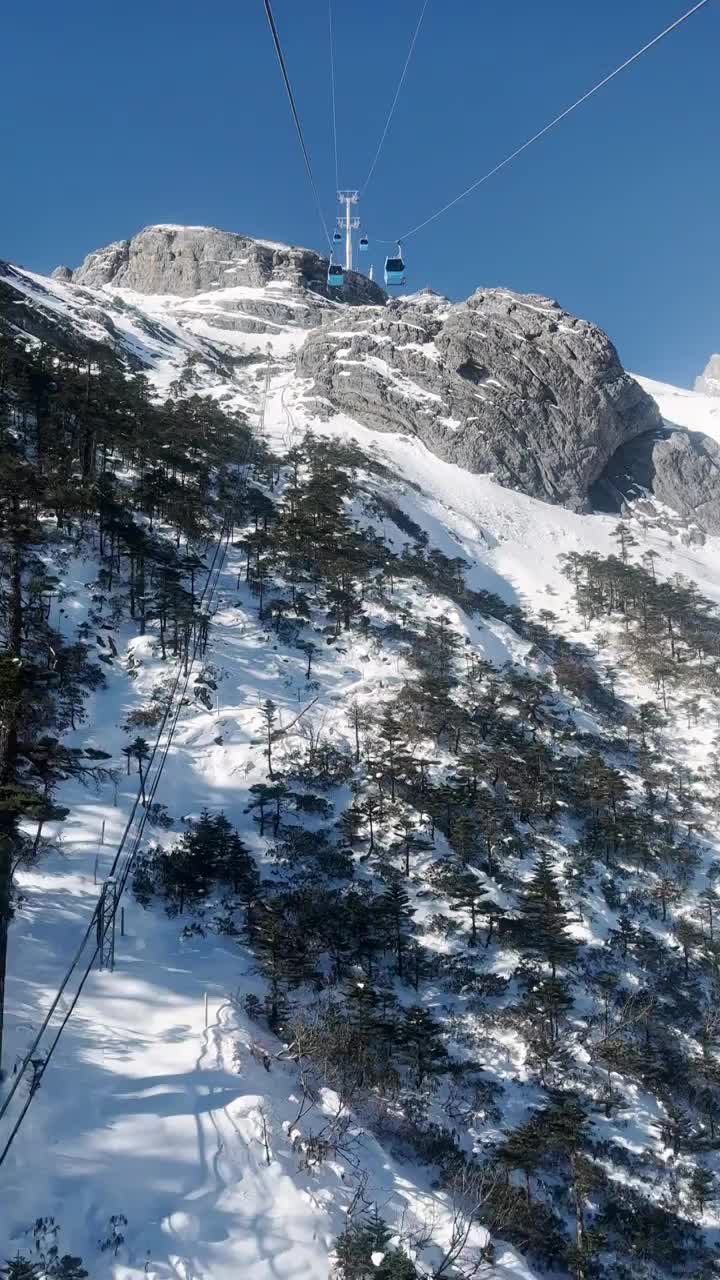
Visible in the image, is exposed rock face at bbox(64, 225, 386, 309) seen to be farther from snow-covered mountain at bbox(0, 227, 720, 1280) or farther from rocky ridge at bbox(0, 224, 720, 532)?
snow-covered mountain at bbox(0, 227, 720, 1280)

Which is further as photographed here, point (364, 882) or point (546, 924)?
point (364, 882)

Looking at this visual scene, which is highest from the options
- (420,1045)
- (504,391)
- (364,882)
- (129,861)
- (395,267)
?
(504,391)

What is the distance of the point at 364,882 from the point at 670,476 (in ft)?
308

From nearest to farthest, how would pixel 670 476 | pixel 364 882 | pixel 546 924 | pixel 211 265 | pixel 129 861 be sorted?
pixel 129 861, pixel 546 924, pixel 364 882, pixel 670 476, pixel 211 265

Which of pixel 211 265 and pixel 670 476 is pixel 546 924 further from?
pixel 211 265

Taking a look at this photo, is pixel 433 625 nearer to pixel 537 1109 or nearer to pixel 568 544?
pixel 537 1109

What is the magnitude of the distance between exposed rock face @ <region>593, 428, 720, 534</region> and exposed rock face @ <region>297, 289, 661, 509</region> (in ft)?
10.9

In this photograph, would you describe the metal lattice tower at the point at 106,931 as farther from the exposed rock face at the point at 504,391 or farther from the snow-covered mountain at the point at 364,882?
the exposed rock face at the point at 504,391

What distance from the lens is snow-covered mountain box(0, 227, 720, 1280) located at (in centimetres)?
1279

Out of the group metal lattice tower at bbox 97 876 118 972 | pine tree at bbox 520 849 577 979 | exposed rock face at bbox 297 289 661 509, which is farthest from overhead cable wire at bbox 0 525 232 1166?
exposed rock face at bbox 297 289 661 509

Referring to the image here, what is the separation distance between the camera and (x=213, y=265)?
178 metres

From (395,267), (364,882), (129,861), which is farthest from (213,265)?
(129,861)

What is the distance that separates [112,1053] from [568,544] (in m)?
76.7

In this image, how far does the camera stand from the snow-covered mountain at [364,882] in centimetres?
1279
